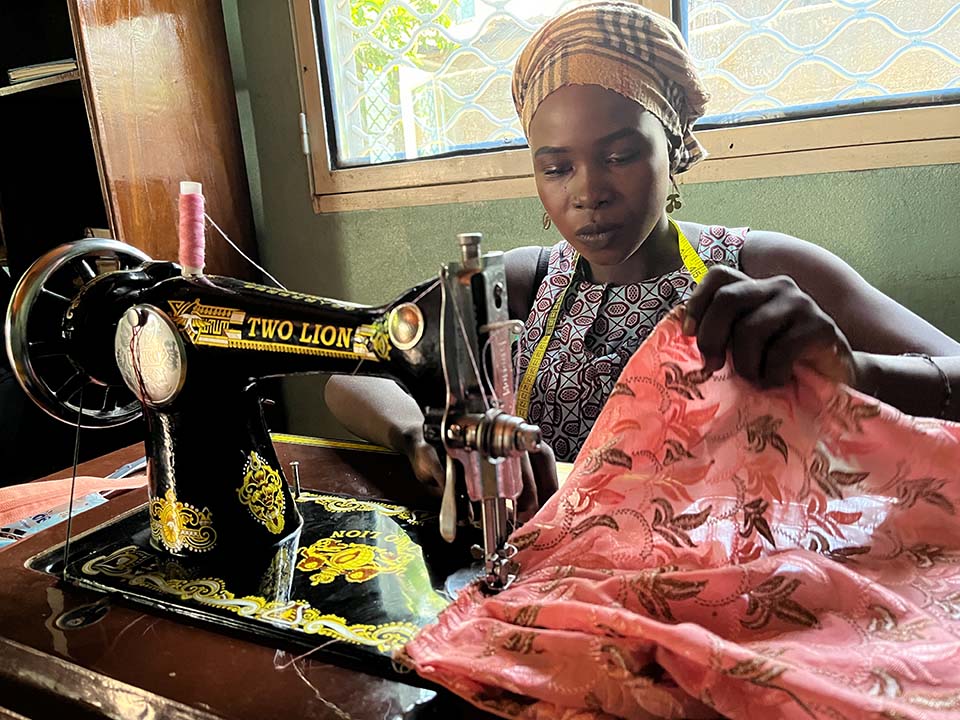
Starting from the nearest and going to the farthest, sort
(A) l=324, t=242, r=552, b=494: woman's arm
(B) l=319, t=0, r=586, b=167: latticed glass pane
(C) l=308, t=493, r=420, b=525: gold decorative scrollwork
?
(C) l=308, t=493, r=420, b=525: gold decorative scrollwork → (A) l=324, t=242, r=552, b=494: woman's arm → (B) l=319, t=0, r=586, b=167: latticed glass pane

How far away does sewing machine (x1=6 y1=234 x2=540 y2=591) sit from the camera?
70 centimetres

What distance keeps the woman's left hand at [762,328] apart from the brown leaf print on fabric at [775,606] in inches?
6.8

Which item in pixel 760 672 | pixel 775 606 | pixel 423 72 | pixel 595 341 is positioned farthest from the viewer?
pixel 423 72

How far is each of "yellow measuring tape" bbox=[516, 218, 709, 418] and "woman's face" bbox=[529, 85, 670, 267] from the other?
0.10 meters

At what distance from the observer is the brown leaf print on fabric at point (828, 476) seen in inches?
26.5

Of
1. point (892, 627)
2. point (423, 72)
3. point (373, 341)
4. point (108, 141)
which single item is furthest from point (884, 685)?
point (108, 141)

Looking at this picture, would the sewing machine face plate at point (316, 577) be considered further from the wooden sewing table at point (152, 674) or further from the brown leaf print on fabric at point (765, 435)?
the brown leaf print on fabric at point (765, 435)

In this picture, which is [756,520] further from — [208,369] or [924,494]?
[208,369]

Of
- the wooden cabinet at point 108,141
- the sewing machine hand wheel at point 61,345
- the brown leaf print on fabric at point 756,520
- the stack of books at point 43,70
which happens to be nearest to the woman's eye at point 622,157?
the brown leaf print on fabric at point 756,520

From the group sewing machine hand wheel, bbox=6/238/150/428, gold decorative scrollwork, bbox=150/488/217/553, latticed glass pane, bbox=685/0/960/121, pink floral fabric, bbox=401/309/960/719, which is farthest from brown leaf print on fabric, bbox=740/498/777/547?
latticed glass pane, bbox=685/0/960/121

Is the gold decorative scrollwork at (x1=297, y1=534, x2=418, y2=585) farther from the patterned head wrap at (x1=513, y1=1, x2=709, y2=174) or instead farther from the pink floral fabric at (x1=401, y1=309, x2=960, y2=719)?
the patterned head wrap at (x1=513, y1=1, x2=709, y2=174)

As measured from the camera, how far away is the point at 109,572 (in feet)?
2.77

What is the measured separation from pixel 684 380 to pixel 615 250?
0.40m

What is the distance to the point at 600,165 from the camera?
1.02 m
